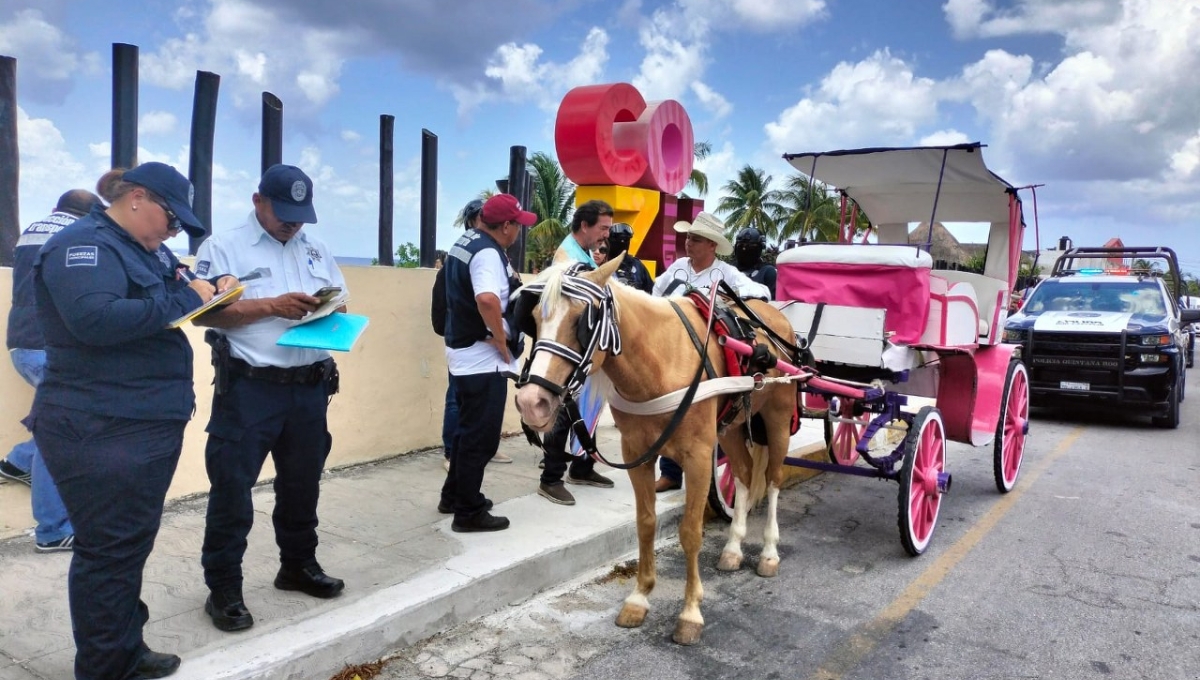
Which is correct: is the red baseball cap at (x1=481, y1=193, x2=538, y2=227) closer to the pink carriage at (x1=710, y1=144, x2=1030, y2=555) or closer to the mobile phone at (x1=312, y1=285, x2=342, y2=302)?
the mobile phone at (x1=312, y1=285, x2=342, y2=302)

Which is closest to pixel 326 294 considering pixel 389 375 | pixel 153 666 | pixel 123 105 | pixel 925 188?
pixel 153 666

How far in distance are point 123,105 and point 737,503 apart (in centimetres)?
444

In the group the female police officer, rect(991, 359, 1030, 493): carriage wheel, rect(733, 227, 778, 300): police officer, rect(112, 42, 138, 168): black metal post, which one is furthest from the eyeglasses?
rect(991, 359, 1030, 493): carriage wheel

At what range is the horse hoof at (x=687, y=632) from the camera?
12.2 ft

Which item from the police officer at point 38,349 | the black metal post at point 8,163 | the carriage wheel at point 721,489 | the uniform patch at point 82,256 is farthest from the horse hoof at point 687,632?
the black metal post at point 8,163

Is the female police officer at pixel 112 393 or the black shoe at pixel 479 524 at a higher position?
the female police officer at pixel 112 393

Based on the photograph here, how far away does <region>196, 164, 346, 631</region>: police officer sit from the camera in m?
3.26

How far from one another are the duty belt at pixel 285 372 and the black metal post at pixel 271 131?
2.67m

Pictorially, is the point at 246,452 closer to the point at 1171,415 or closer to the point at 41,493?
the point at 41,493

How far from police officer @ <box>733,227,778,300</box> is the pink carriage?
0.33 m

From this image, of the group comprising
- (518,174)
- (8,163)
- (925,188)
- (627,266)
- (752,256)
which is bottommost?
(627,266)

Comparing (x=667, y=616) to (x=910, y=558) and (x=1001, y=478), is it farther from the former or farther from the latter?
(x=1001, y=478)

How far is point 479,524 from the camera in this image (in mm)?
4629

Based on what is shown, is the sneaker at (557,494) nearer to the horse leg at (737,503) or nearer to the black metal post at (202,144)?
the horse leg at (737,503)
